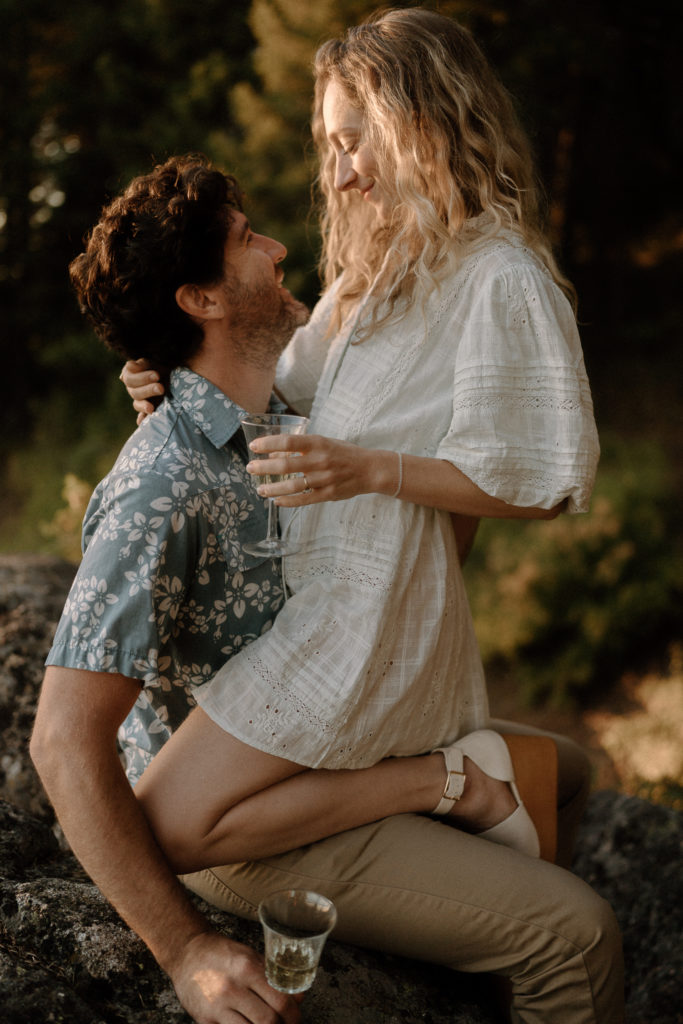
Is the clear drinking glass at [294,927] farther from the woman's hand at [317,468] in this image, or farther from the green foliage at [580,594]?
the green foliage at [580,594]

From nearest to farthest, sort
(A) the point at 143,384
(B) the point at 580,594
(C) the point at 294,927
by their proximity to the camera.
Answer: (C) the point at 294,927 < (A) the point at 143,384 < (B) the point at 580,594

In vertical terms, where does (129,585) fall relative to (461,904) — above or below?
above

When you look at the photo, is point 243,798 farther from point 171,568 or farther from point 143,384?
point 143,384

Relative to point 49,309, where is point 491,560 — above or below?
below

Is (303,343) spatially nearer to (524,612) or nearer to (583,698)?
(524,612)

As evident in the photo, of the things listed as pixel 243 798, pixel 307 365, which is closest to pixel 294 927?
pixel 243 798

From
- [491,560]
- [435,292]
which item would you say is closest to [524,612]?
[491,560]

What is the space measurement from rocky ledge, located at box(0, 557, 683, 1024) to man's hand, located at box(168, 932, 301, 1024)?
7 cm

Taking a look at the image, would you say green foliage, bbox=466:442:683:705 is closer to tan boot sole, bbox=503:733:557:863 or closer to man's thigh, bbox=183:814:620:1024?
tan boot sole, bbox=503:733:557:863

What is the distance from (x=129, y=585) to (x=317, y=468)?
0.47 meters

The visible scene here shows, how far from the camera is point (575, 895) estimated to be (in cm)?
192

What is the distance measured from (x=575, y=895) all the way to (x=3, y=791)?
171 cm

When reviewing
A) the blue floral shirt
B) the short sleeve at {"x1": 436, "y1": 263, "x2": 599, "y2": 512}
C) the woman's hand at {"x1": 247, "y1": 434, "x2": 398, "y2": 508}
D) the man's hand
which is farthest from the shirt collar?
the man's hand

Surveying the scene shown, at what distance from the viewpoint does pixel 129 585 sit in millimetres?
1788
